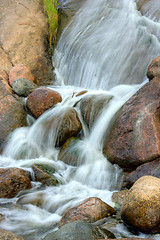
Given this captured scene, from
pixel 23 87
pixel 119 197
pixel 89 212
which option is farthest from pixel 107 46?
pixel 89 212

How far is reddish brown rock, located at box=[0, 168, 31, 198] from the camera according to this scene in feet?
12.9

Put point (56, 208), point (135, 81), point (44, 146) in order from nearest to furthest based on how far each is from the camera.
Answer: point (56, 208), point (44, 146), point (135, 81)

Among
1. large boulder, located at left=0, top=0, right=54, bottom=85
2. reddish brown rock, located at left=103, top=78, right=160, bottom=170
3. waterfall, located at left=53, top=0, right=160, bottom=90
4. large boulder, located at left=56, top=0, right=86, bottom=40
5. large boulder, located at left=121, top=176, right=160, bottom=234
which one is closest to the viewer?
large boulder, located at left=121, top=176, right=160, bottom=234

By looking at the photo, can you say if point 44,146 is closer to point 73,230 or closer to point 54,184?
point 54,184

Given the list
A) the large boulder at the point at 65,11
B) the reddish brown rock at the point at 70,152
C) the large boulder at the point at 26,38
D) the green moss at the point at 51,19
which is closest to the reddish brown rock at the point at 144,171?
the reddish brown rock at the point at 70,152

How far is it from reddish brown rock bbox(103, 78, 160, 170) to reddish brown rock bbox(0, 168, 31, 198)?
1356 millimetres

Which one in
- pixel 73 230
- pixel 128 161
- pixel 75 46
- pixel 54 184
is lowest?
pixel 54 184

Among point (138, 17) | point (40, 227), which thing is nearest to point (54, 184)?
point (40, 227)

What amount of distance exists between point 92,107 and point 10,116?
1.76 m

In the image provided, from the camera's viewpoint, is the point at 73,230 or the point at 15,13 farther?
the point at 15,13

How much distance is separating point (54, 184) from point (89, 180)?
0.55m

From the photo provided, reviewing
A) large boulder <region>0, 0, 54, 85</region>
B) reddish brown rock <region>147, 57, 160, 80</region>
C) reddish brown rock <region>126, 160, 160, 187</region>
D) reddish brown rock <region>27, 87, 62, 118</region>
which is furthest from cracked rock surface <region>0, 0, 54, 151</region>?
reddish brown rock <region>126, 160, 160, 187</region>

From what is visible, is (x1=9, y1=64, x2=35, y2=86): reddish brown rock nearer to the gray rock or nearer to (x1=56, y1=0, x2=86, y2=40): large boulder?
the gray rock

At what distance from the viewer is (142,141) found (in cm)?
398
